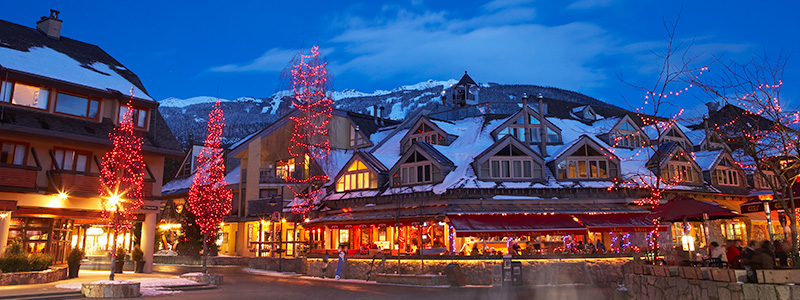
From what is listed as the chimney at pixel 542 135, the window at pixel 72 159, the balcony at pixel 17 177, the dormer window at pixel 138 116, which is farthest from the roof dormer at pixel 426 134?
the balcony at pixel 17 177

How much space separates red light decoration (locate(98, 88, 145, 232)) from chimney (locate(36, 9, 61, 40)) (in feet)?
28.2

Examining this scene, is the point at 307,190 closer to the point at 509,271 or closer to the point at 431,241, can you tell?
the point at 431,241

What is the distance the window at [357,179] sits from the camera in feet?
119

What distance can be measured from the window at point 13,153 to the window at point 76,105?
2329mm

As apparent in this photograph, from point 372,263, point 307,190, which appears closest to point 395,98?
point 307,190

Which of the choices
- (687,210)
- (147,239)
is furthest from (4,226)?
(687,210)

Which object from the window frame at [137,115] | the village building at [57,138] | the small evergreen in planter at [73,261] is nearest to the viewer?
the small evergreen in planter at [73,261]

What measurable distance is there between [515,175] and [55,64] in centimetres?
2366

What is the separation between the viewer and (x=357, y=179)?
1455 inches

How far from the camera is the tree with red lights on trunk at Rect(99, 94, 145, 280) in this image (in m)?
23.4

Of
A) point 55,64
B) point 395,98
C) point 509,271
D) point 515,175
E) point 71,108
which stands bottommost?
point 509,271

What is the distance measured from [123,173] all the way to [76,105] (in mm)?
3855

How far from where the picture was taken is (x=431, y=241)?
108 feet

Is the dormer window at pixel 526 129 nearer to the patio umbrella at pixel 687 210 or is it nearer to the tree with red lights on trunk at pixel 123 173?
the patio umbrella at pixel 687 210
